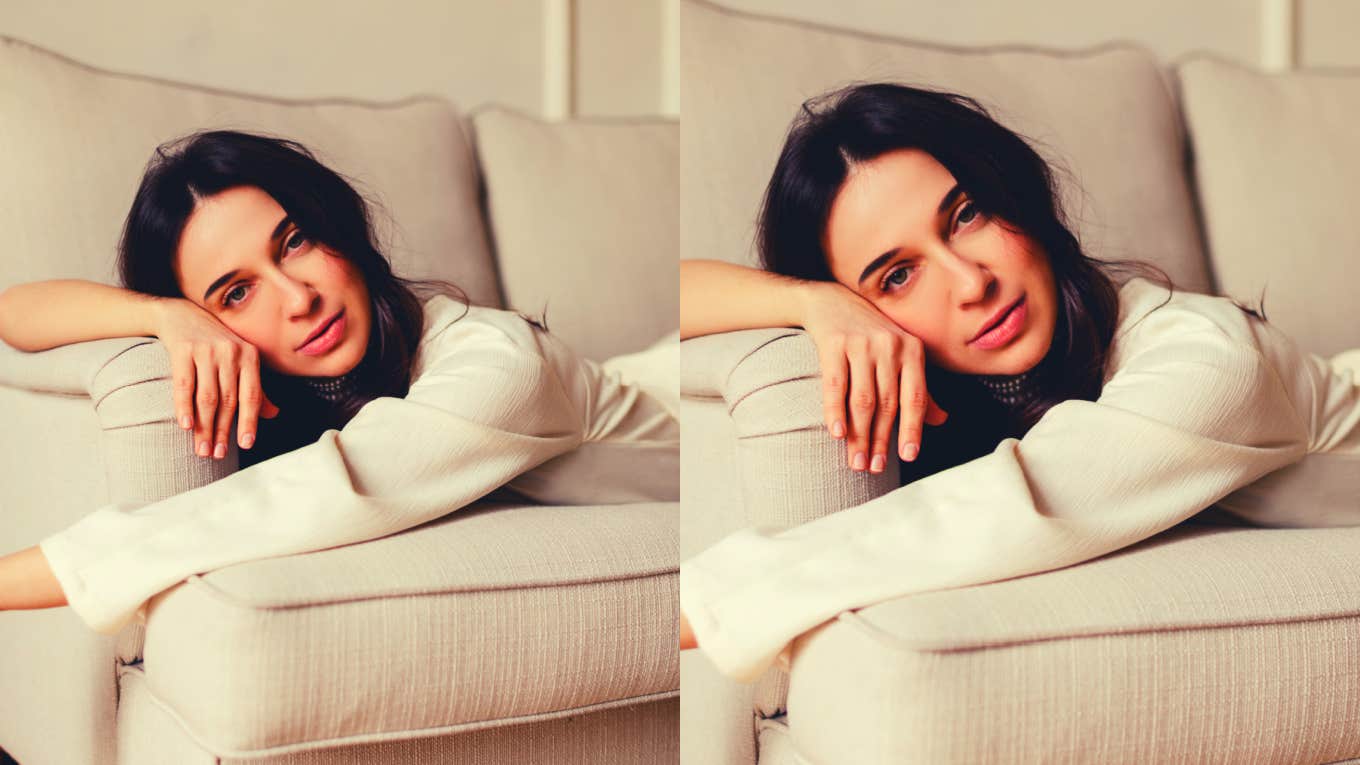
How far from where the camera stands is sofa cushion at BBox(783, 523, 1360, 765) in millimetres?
646

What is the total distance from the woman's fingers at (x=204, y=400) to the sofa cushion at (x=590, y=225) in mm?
246

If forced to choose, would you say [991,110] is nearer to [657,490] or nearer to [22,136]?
[657,490]

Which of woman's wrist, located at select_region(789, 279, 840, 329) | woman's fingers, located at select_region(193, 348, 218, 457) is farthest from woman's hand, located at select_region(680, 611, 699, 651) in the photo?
woman's fingers, located at select_region(193, 348, 218, 457)

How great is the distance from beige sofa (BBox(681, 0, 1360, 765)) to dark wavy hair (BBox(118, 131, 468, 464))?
0.20m

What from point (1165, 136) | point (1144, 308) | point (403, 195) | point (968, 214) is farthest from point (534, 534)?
point (1165, 136)

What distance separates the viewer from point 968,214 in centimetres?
84

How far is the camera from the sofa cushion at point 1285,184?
1059mm

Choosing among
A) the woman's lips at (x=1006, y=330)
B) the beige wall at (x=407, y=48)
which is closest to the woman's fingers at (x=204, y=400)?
the beige wall at (x=407, y=48)

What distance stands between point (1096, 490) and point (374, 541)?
485mm

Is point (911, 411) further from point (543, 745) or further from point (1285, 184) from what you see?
point (1285, 184)

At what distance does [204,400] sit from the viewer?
0.66 m

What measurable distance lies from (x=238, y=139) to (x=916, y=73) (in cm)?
50

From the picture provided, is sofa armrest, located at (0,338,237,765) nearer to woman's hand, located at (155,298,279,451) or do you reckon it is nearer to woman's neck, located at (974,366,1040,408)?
woman's hand, located at (155,298,279,451)

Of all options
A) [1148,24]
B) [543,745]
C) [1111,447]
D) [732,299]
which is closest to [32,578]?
[543,745]
